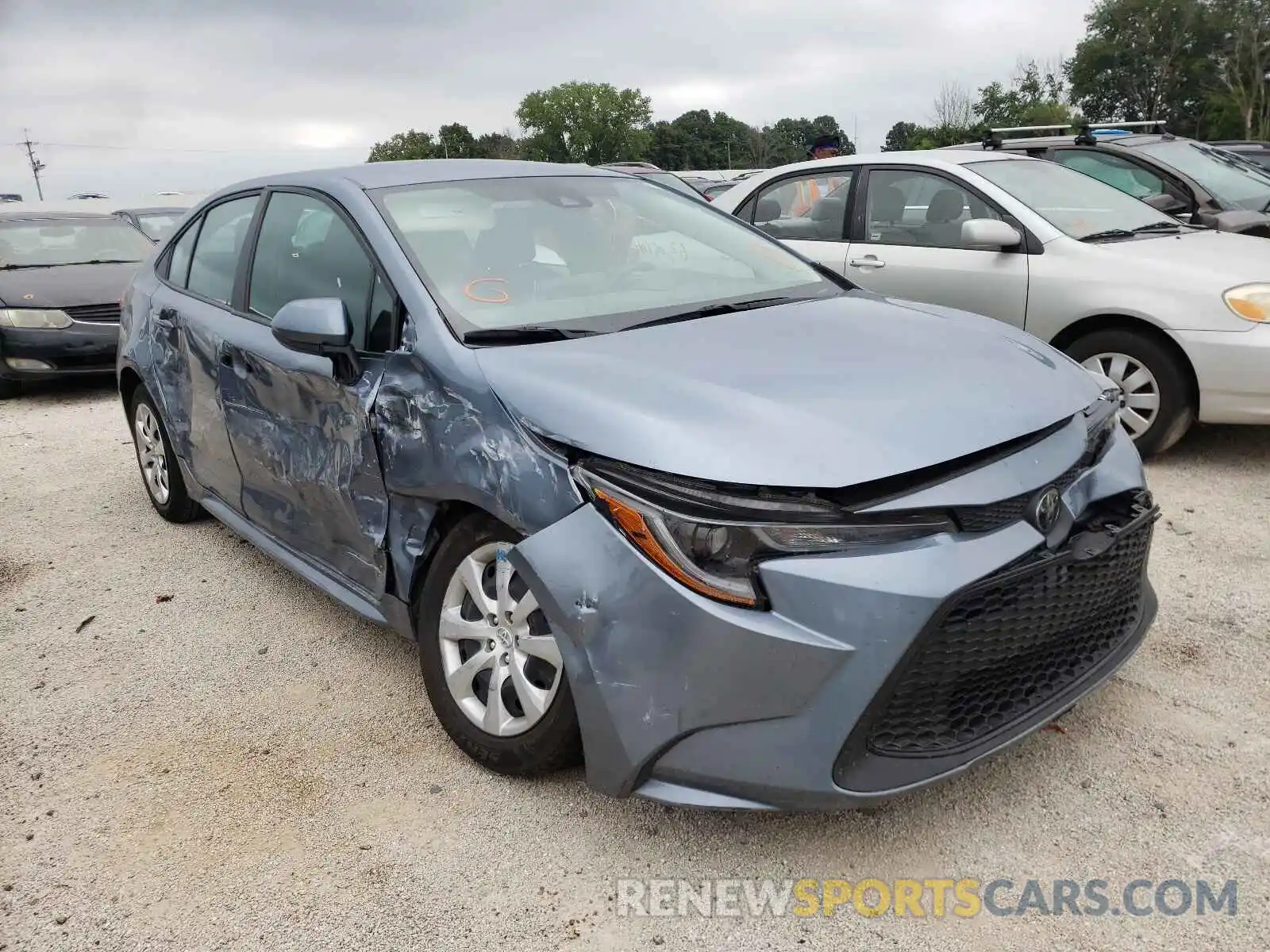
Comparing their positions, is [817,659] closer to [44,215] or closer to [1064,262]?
[1064,262]

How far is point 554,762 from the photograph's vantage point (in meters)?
2.44

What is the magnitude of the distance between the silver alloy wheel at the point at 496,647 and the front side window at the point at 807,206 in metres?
3.96

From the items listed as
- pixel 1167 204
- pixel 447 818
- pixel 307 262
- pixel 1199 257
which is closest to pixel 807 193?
pixel 1199 257

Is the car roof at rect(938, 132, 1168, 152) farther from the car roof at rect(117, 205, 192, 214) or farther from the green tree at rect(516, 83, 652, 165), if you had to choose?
the green tree at rect(516, 83, 652, 165)

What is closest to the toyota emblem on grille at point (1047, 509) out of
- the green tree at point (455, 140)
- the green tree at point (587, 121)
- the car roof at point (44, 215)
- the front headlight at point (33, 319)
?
the front headlight at point (33, 319)

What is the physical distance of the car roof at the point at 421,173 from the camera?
3244mm

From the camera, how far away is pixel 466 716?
2.62 meters

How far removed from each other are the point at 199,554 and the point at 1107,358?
4.33 meters

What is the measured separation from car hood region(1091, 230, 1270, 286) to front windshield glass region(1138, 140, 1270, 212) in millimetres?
2662

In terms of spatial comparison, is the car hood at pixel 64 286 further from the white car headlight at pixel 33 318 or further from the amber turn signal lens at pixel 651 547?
the amber turn signal lens at pixel 651 547

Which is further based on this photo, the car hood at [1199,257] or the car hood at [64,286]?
the car hood at [64,286]

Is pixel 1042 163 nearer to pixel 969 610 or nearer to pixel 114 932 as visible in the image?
pixel 969 610

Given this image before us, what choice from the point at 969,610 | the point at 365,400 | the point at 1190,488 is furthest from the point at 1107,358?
the point at 365,400

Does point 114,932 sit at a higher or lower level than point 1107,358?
lower
